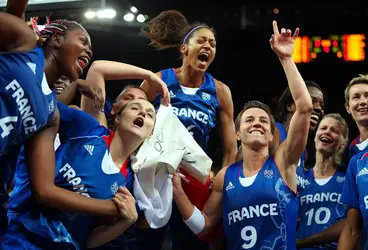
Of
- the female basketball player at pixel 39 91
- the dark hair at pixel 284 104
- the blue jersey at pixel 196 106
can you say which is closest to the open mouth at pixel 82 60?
the female basketball player at pixel 39 91

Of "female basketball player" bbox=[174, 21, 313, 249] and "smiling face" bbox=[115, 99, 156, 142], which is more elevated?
"smiling face" bbox=[115, 99, 156, 142]

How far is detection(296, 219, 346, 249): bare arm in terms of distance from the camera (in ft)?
13.5

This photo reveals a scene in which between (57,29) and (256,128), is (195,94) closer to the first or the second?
(256,128)

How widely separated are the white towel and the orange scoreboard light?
22.8 feet

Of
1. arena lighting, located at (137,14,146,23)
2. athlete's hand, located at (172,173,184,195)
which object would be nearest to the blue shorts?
athlete's hand, located at (172,173,184,195)

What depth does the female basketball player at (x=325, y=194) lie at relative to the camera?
4.18 meters

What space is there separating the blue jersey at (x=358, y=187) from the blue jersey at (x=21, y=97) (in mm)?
2106

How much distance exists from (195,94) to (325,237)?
128 cm

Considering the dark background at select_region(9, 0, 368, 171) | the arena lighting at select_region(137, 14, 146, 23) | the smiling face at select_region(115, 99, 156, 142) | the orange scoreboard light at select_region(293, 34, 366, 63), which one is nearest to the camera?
the smiling face at select_region(115, 99, 156, 142)

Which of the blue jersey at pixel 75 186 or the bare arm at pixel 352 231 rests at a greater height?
the blue jersey at pixel 75 186

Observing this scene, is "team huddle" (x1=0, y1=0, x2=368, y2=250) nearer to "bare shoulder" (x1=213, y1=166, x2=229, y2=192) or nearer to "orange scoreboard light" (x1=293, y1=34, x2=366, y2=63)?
"bare shoulder" (x1=213, y1=166, x2=229, y2=192)

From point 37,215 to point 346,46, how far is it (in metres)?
8.74

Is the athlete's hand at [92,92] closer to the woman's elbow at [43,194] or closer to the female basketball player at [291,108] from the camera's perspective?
the woman's elbow at [43,194]

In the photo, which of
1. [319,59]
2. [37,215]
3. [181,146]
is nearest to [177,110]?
[181,146]
